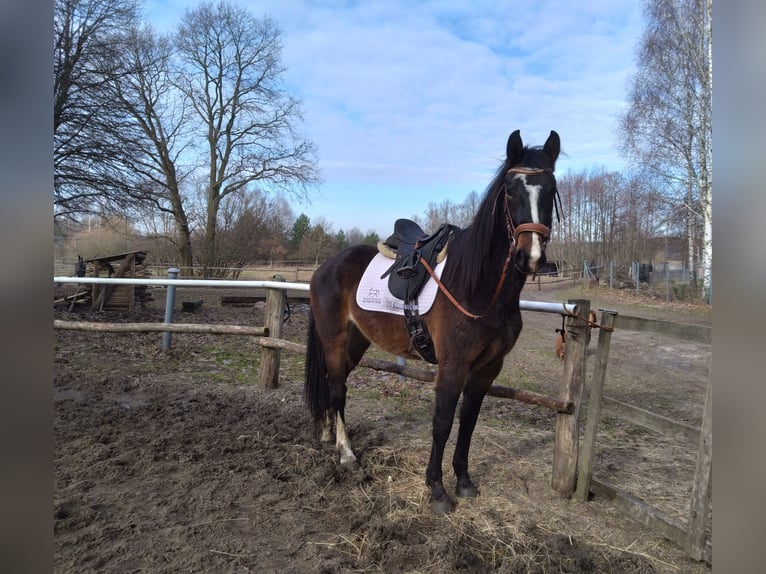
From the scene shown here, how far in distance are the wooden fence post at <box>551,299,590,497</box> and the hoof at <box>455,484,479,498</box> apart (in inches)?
21.7

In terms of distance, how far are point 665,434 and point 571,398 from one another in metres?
0.54

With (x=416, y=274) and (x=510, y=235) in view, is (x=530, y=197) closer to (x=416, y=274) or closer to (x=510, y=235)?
(x=510, y=235)

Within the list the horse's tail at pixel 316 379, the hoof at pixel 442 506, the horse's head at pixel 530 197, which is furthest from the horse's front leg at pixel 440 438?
the horse's tail at pixel 316 379

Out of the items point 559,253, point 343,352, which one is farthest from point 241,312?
point 559,253

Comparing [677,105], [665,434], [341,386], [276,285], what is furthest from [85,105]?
[677,105]

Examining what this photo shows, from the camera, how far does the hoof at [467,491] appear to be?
264cm

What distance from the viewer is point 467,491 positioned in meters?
2.65

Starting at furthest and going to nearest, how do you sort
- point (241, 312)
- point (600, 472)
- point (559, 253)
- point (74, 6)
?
point (559, 253)
point (241, 312)
point (74, 6)
point (600, 472)

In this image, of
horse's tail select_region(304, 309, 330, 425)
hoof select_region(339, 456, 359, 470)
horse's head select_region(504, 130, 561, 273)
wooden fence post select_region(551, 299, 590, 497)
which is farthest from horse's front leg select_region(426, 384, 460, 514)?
horse's tail select_region(304, 309, 330, 425)

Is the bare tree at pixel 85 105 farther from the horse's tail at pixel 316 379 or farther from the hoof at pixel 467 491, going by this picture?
the hoof at pixel 467 491

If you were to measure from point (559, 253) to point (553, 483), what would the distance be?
30.0 meters
